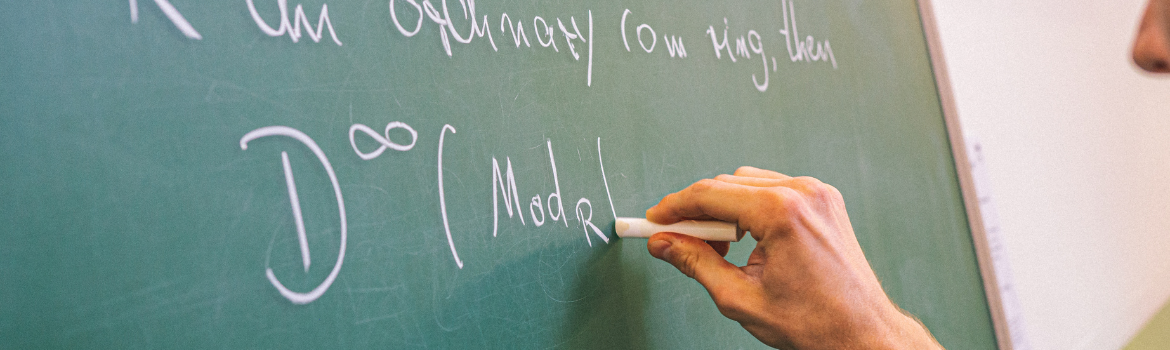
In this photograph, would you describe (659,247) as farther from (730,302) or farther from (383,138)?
(383,138)

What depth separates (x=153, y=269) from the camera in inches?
15.4

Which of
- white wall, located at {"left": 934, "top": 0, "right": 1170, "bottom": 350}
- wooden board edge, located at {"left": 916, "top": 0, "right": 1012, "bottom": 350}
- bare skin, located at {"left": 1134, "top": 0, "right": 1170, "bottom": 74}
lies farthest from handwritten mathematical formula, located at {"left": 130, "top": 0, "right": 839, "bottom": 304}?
white wall, located at {"left": 934, "top": 0, "right": 1170, "bottom": 350}

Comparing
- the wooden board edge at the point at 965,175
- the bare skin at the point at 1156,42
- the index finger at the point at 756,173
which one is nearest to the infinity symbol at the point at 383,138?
the index finger at the point at 756,173

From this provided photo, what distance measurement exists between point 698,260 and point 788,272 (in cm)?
8

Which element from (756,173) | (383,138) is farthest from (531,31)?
(756,173)

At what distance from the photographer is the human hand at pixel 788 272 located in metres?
0.54

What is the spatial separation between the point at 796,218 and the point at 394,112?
0.34 m

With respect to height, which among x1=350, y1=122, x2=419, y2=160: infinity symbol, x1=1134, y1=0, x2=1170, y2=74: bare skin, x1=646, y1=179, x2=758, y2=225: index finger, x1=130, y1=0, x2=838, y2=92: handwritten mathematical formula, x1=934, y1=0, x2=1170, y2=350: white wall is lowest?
x1=934, y1=0, x2=1170, y2=350: white wall

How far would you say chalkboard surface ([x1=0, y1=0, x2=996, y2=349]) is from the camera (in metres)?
0.38

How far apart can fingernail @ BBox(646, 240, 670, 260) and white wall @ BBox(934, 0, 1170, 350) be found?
2.60 ft

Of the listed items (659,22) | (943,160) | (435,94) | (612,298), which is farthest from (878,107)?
(435,94)

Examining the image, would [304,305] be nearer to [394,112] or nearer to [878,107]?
[394,112]

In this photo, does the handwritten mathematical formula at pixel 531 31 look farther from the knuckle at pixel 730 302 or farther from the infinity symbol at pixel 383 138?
the knuckle at pixel 730 302

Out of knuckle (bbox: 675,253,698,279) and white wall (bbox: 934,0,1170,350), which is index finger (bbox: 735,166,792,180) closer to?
knuckle (bbox: 675,253,698,279)
